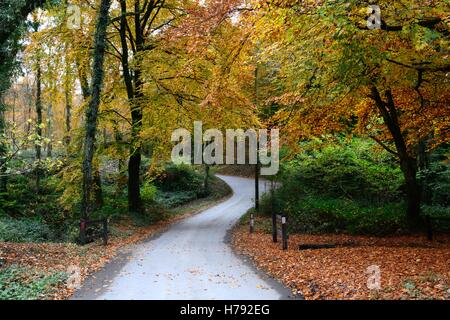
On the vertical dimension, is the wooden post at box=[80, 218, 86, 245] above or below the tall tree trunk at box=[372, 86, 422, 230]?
below

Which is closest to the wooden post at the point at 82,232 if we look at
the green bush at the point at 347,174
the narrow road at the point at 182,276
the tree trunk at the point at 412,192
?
the narrow road at the point at 182,276

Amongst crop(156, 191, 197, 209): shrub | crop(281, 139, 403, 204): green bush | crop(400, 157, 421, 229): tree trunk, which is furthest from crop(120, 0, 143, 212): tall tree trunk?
crop(400, 157, 421, 229): tree trunk

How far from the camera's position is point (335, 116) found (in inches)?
619

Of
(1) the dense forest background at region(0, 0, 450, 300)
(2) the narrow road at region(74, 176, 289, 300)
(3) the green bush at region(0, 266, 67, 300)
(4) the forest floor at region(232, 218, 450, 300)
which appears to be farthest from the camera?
(1) the dense forest background at region(0, 0, 450, 300)

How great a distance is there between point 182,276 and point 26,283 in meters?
3.29

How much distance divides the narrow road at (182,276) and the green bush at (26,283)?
0.61m

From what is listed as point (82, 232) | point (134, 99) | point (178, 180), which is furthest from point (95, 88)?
point (178, 180)

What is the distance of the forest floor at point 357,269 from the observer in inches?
269

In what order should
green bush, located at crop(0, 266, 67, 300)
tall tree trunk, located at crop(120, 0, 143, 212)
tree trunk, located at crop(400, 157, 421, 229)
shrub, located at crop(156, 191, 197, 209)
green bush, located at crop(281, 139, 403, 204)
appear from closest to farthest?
green bush, located at crop(0, 266, 67, 300)
tree trunk, located at crop(400, 157, 421, 229)
tall tree trunk, located at crop(120, 0, 143, 212)
green bush, located at crop(281, 139, 403, 204)
shrub, located at crop(156, 191, 197, 209)

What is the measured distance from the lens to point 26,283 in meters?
7.65

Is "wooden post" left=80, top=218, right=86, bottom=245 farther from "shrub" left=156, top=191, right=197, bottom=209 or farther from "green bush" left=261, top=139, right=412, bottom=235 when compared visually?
"shrub" left=156, top=191, right=197, bottom=209

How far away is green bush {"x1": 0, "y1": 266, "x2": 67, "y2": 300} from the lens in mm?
6992

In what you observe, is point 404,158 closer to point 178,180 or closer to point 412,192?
point 412,192

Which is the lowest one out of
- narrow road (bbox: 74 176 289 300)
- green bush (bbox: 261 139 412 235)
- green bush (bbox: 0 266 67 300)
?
narrow road (bbox: 74 176 289 300)
